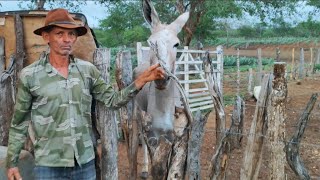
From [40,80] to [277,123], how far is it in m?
1.68

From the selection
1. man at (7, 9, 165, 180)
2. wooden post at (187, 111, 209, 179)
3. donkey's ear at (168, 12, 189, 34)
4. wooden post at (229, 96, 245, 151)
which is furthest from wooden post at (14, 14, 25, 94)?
wooden post at (229, 96, 245, 151)

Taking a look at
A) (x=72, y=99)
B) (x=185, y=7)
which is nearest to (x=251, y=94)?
(x=185, y=7)

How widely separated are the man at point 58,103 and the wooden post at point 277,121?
2.80 feet

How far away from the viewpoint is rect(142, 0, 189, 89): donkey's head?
3283 millimetres

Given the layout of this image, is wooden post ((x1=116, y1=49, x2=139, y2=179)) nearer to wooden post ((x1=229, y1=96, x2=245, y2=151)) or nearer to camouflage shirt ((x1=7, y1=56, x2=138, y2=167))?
camouflage shirt ((x1=7, y1=56, x2=138, y2=167))

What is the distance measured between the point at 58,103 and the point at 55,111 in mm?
57

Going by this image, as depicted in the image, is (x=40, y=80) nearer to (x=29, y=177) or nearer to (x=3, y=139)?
(x=29, y=177)

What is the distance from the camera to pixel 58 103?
2.49m

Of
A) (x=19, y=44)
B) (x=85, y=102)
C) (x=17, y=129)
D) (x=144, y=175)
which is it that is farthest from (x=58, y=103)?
(x=144, y=175)

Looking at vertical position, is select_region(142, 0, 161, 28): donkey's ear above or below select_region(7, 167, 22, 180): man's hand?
above

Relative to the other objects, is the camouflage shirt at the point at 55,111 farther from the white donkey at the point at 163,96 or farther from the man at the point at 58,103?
the white donkey at the point at 163,96

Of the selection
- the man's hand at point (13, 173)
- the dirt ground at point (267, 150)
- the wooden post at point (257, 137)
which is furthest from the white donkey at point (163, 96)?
the man's hand at point (13, 173)

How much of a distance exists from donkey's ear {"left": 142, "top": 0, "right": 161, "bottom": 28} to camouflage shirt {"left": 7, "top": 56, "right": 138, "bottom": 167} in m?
1.43

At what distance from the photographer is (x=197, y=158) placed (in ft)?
10.8
